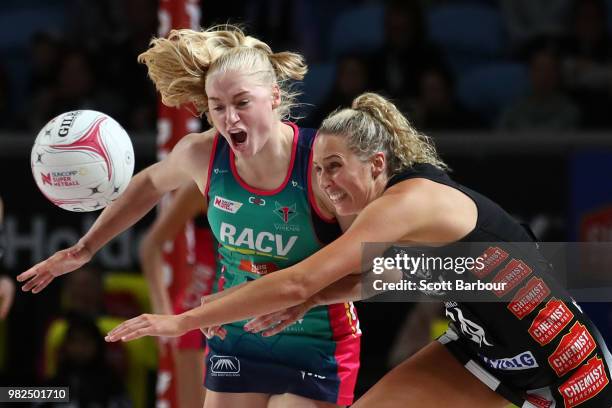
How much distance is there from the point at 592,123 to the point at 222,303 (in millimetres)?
4723

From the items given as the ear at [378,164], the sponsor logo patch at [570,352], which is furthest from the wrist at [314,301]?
the sponsor logo patch at [570,352]

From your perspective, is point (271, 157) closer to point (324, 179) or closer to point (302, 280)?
point (324, 179)

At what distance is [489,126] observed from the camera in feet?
26.8

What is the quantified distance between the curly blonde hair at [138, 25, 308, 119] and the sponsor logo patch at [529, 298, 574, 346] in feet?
3.91

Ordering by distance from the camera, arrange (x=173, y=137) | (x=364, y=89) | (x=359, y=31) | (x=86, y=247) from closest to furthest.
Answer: (x=86, y=247)
(x=173, y=137)
(x=364, y=89)
(x=359, y=31)

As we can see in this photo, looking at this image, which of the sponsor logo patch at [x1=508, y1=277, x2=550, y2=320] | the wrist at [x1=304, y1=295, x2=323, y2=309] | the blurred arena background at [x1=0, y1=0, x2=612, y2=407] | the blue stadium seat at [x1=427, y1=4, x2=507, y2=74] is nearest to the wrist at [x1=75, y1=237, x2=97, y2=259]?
the wrist at [x1=304, y1=295, x2=323, y2=309]

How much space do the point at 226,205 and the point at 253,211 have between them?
107mm

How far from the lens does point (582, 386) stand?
156 inches

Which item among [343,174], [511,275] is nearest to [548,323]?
[511,275]

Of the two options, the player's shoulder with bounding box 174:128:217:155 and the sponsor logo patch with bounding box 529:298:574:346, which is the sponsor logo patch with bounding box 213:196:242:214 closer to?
the player's shoulder with bounding box 174:128:217:155

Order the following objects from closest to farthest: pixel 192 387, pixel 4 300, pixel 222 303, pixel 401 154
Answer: pixel 222 303 < pixel 401 154 < pixel 4 300 < pixel 192 387

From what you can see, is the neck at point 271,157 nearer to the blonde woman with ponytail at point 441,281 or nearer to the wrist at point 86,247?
the blonde woman with ponytail at point 441,281

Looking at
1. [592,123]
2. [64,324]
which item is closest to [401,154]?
[64,324]

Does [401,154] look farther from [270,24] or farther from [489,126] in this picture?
[270,24]
